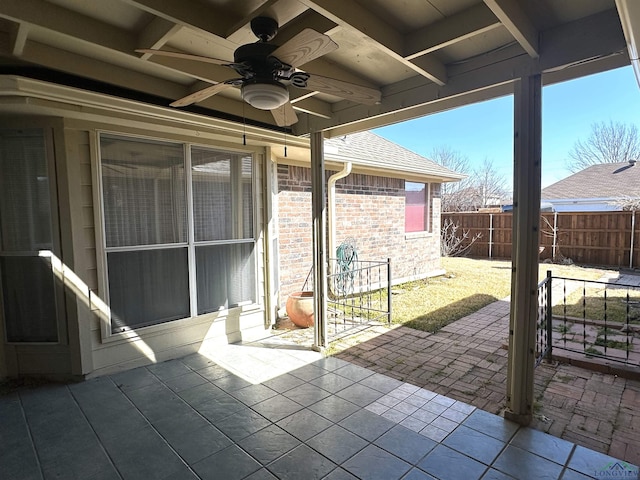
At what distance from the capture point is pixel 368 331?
4.85 m

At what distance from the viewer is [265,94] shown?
2062 millimetres

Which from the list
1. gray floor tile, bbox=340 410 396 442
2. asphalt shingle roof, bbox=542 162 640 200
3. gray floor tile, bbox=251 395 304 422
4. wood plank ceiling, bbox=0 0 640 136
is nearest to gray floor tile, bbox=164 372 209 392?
gray floor tile, bbox=251 395 304 422

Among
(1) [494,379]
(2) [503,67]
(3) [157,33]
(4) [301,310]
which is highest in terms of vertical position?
(3) [157,33]

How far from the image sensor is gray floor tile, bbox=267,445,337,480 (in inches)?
84.0

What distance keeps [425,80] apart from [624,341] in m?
4.03

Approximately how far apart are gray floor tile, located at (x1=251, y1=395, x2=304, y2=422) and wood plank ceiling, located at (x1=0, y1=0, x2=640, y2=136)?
2709 mm

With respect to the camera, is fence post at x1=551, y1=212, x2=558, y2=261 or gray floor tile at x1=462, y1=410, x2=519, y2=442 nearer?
gray floor tile at x1=462, y1=410, x2=519, y2=442

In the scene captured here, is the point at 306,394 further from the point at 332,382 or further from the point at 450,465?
the point at 450,465

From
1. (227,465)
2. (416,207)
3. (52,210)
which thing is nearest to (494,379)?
(227,465)

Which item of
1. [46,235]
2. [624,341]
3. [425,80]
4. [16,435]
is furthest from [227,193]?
[624,341]

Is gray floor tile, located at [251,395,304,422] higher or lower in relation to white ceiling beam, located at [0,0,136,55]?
lower

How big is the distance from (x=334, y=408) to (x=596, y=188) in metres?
17.3

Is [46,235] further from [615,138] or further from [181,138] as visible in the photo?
[615,138]

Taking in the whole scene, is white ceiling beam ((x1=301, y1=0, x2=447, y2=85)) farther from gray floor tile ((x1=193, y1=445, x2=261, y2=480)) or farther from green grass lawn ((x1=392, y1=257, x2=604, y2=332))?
green grass lawn ((x1=392, y1=257, x2=604, y2=332))
